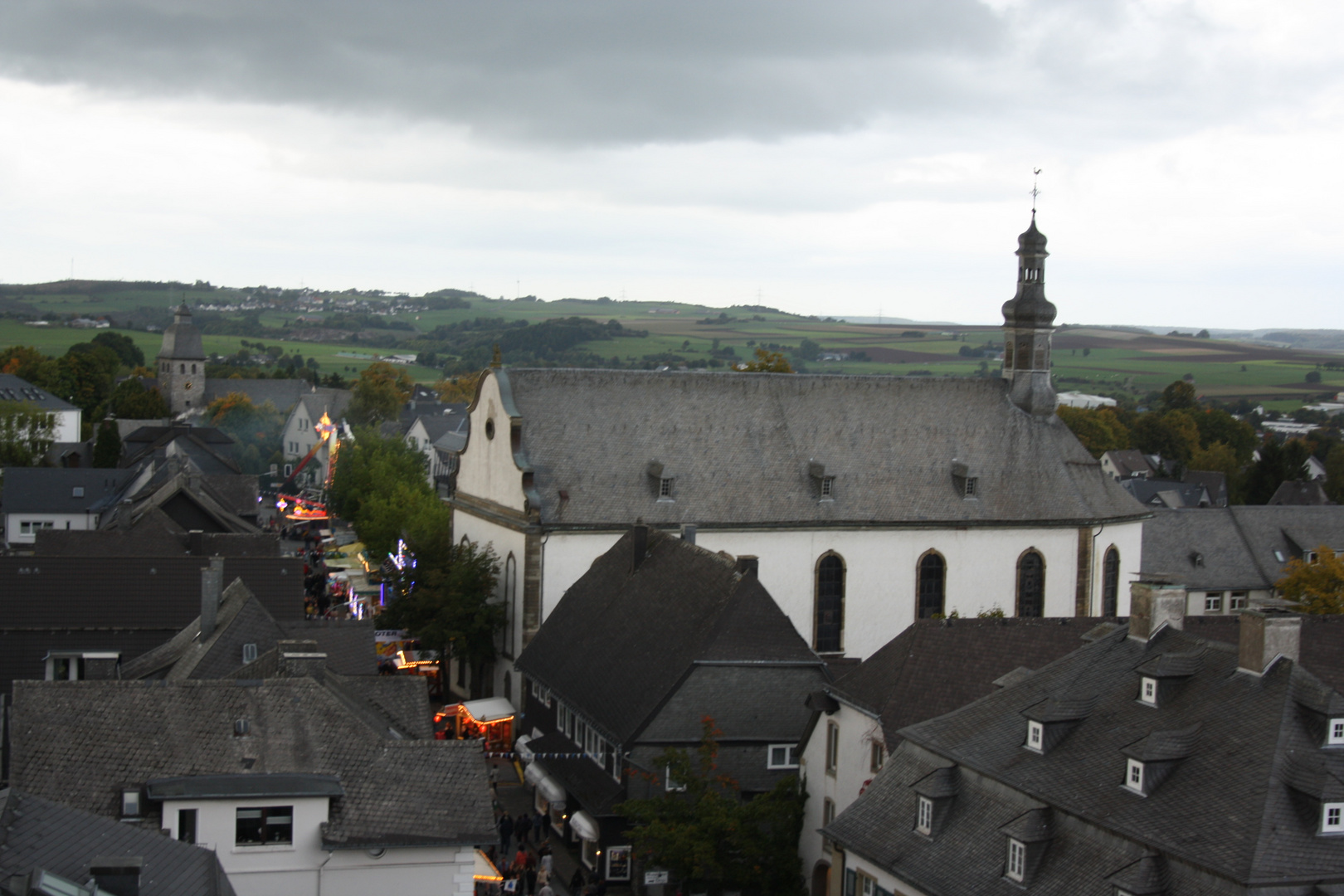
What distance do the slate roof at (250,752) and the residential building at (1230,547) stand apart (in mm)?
50656

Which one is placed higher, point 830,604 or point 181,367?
point 181,367

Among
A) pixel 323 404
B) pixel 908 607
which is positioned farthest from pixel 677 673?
pixel 323 404

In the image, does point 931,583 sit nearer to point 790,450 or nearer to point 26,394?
point 790,450

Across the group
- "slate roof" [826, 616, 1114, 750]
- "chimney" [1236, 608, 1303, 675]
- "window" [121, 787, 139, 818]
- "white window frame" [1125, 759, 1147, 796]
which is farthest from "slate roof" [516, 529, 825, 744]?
"chimney" [1236, 608, 1303, 675]

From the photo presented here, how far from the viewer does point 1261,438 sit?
184m

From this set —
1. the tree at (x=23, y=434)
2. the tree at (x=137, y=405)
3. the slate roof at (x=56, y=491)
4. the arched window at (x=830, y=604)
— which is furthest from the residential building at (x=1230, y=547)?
the tree at (x=137, y=405)

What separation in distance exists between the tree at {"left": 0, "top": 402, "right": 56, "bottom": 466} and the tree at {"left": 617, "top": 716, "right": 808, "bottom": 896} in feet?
281

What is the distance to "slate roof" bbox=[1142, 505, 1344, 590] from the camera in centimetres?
7119

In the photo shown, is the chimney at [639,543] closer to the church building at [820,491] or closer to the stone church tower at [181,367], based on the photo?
the church building at [820,491]

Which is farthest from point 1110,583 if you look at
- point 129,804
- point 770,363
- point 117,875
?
point 117,875

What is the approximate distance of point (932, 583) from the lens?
53.0 metres

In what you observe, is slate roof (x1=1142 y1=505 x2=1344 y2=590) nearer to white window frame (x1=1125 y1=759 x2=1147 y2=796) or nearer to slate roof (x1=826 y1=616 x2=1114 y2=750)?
slate roof (x1=826 y1=616 x2=1114 y2=750)

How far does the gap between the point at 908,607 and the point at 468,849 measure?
29.6 metres

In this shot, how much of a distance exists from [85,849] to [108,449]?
289 ft
